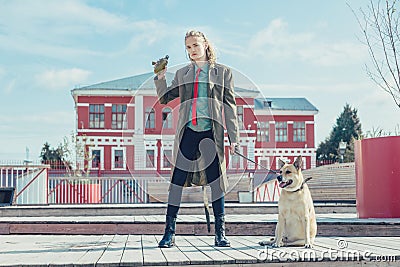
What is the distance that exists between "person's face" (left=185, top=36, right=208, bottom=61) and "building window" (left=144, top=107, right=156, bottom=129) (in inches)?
34.5

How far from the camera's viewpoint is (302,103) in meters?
44.0

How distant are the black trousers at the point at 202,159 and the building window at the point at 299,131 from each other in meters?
36.1

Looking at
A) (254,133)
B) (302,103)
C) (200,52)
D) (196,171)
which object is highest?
(302,103)

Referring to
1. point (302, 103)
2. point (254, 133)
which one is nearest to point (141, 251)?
point (254, 133)

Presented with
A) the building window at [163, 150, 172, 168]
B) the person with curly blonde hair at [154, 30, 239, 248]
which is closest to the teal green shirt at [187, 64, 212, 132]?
the person with curly blonde hair at [154, 30, 239, 248]

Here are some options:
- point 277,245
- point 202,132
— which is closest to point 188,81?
point 202,132

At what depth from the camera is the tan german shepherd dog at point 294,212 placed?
4.29 meters

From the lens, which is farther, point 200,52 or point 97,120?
point 97,120

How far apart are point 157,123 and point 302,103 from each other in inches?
1561

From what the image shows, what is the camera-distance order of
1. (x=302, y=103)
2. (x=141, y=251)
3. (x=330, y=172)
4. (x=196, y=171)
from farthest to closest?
(x=302, y=103) → (x=330, y=172) → (x=196, y=171) → (x=141, y=251)

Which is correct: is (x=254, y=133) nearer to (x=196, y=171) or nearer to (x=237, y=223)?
(x=237, y=223)

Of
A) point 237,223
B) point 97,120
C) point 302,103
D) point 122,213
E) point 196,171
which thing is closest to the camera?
point 196,171

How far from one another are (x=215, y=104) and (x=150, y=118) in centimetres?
141

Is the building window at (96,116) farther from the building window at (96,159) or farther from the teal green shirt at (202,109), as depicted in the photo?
the teal green shirt at (202,109)
